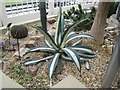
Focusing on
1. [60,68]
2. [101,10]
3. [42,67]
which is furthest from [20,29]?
[101,10]

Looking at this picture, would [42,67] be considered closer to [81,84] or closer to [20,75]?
[20,75]

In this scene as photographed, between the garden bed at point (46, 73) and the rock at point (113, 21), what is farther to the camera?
the rock at point (113, 21)

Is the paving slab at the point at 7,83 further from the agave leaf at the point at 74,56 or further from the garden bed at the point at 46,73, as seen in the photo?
the agave leaf at the point at 74,56

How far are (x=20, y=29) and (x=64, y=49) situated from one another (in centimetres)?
66

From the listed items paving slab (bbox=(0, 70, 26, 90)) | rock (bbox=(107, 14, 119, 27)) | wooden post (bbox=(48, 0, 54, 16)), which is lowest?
paving slab (bbox=(0, 70, 26, 90))

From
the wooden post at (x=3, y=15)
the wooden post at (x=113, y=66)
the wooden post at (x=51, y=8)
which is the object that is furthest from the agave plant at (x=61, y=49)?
the wooden post at (x=51, y=8)

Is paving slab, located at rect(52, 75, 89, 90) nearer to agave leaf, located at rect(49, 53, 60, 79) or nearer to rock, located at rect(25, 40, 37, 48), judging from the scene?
agave leaf, located at rect(49, 53, 60, 79)

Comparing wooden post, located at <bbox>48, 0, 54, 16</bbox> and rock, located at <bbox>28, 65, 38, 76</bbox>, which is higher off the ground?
wooden post, located at <bbox>48, 0, 54, 16</bbox>

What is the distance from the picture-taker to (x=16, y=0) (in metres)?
2.31

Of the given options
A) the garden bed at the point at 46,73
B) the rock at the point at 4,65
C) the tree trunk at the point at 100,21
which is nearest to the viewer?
the garden bed at the point at 46,73

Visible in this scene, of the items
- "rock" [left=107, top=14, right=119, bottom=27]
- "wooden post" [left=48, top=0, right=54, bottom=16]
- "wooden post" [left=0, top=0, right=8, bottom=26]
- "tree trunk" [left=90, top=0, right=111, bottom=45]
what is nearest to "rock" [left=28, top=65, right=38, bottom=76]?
"tree trunk" [left=90, top=0, right=111, bottom=45]

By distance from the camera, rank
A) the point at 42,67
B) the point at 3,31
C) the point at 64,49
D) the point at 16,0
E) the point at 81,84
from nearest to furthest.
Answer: the point at 81,84, the point at 64,49, the point at 42,67, the point at 3,31, the point at 16,0

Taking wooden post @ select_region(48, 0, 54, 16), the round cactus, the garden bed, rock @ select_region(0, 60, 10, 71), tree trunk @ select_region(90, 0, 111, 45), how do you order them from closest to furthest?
the garden bed < rock @ select_region(0, 60, 10, 71) < tree trunk @ select_region(90, 0, 111, 45) < the round cactus < wooden post @ select_region(48, 0, 54, 16)

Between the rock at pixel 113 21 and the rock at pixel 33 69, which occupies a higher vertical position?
the rock at pixel 113 21
